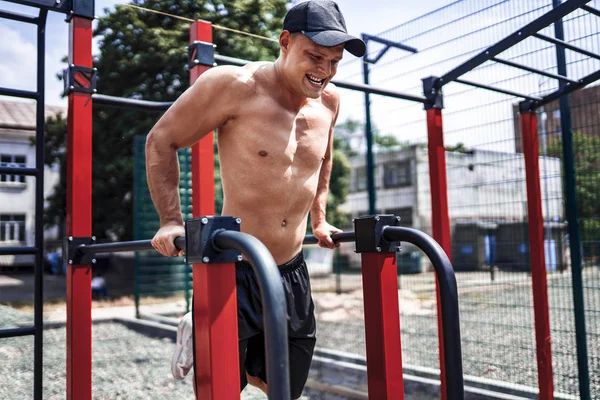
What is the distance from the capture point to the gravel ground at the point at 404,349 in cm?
286

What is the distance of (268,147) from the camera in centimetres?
171

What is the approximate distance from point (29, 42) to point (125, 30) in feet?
25.1

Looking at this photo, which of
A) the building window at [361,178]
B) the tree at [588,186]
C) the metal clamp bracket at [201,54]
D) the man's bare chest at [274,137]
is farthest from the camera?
the building window at [361,178]

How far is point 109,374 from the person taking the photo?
4398 mm

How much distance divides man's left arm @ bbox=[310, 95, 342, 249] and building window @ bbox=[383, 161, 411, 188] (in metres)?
3.96

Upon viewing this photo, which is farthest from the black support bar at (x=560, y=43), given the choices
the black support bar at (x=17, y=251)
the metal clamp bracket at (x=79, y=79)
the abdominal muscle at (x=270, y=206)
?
the black support bar at (x=17, y=251)

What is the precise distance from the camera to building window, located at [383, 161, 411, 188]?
6243 millimetres

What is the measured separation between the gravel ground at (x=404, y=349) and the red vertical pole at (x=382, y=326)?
5.30 ft

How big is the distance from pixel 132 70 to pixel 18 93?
859 cm

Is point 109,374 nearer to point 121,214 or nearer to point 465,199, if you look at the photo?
point 465,199

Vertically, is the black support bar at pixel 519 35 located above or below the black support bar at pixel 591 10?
below

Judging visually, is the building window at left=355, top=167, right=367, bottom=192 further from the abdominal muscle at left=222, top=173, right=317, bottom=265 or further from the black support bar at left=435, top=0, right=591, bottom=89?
the abdominal muscle at left=222, top=173, right=317, bottom=265

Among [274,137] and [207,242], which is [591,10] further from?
[207,242]

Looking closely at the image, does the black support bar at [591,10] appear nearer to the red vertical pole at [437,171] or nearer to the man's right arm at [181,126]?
the red vertical pole at [437,171]
